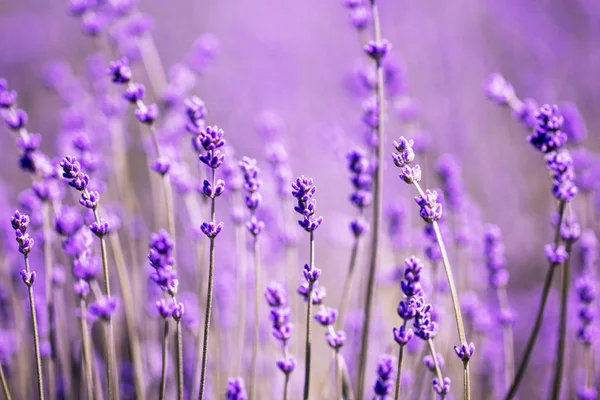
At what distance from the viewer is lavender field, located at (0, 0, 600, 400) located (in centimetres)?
100

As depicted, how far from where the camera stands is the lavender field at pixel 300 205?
3.30 ft

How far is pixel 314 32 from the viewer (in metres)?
5.04

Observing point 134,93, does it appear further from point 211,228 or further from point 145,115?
point 211,228

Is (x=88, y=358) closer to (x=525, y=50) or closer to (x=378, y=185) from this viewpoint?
(x=378, y=185)

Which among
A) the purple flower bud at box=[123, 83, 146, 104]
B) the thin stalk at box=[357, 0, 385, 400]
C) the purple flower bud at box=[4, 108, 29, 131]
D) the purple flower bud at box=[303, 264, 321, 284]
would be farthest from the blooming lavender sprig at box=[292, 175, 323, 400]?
the purple flower bud at box=[4, 108, 29, 131]

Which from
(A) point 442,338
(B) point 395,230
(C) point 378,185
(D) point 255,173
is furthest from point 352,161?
(A) point 442,338

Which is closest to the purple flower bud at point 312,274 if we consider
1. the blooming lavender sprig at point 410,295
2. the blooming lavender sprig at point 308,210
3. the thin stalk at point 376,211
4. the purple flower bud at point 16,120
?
the blooming lavender sprig at point 308,210

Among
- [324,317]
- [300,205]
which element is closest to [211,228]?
[300,205]

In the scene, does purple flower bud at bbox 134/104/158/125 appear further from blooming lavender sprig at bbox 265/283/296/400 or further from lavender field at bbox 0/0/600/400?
blooming lavender sprig at bbox 265/283/296/400

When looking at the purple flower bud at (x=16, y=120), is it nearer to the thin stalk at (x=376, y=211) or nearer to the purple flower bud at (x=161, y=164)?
the purple flower bud at (x=161, y=164)

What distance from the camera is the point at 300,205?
2.87 feet

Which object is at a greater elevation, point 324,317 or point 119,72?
point 119,72

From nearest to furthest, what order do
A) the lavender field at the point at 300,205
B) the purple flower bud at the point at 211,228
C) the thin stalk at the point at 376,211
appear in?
1. the purple flower bud at the point at 211,228
2. the lavender field at the point at 300,205
3. the thin stalk at the point at 376,211

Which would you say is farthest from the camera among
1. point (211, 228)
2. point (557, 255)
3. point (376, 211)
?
point (376, 211)
